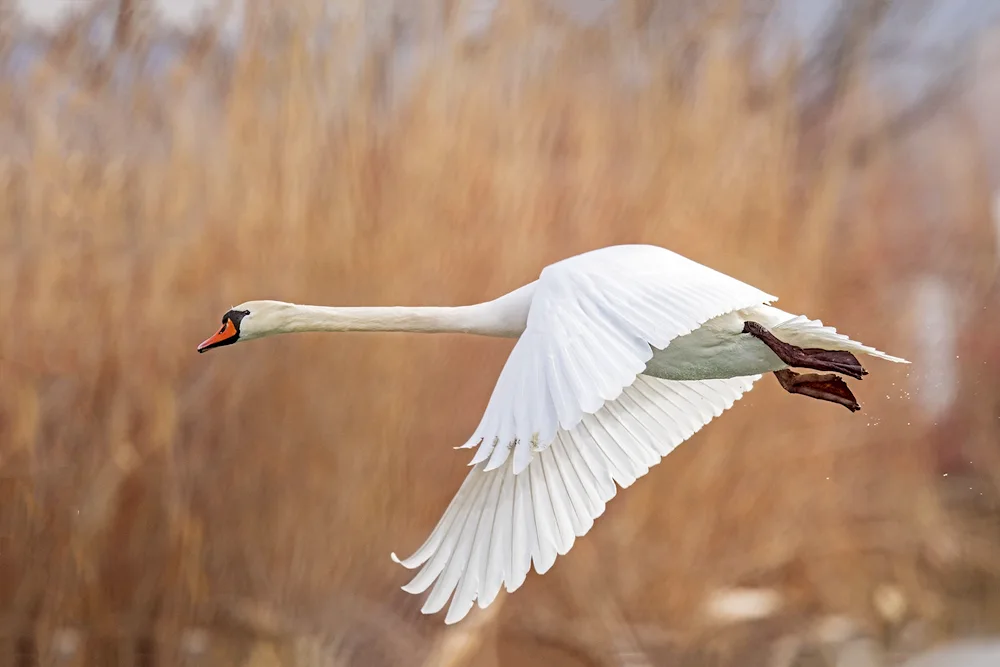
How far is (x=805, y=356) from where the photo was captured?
137 centimetres

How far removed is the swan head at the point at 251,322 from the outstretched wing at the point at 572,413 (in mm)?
447

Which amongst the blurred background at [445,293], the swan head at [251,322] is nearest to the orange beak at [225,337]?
the swan head at [251,322]

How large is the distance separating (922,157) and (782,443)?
77 cm

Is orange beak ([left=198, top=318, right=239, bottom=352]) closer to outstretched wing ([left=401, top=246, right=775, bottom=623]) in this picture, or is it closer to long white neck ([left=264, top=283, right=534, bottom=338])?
long white neck ([left=264, top=283, right=534, bottom=338])

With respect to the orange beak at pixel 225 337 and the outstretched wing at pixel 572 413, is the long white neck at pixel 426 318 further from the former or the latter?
the outstretched wing at pixel 572 413

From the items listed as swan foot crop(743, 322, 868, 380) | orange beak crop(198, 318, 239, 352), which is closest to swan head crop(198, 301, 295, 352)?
orange beak crop(198, 318, 239, 352)

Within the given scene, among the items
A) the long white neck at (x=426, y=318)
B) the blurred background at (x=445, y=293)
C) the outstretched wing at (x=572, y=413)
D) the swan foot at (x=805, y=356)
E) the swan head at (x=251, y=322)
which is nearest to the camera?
the outstretched wing at (x=572, y=413)

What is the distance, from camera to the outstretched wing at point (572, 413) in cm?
97

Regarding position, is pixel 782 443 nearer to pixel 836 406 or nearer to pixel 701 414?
pixel 836 406

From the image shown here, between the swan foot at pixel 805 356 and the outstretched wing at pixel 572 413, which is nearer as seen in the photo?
the outstretched wing at pixel 572 413

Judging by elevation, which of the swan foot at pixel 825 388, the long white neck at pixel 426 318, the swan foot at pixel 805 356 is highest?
the long white neck at pixel 426 318

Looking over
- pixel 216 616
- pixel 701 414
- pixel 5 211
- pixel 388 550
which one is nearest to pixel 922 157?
pixel 701 414

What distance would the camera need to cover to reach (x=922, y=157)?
2.23 metres

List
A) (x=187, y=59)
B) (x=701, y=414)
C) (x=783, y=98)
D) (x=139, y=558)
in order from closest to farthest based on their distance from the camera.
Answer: (x=701, y=414), (x=139, y=558), (x=187, y=59), (x=783, y=98)
